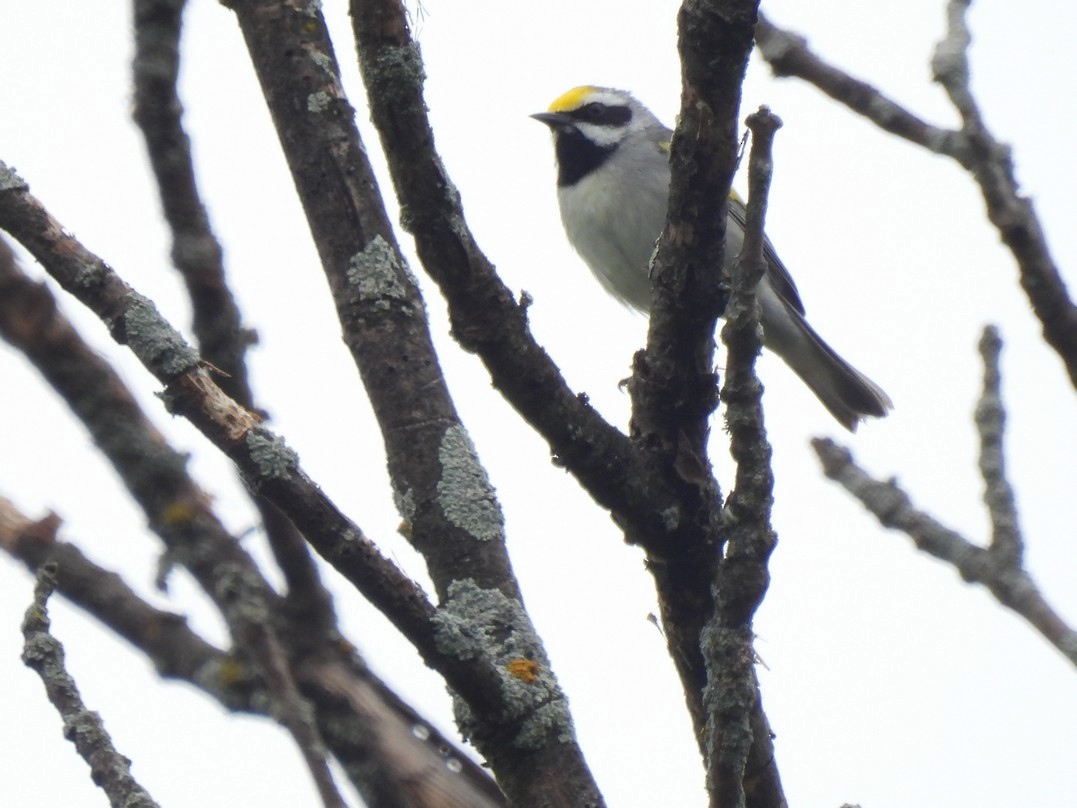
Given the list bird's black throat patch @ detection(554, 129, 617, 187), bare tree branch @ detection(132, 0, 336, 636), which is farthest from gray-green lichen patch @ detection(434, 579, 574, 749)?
bird's black throat patch @ detection(554, 129, 617, 187)

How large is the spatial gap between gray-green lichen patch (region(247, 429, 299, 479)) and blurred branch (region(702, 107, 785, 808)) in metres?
0.91

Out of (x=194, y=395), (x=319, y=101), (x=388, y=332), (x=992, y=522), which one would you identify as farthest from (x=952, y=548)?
(x=319, y=101)

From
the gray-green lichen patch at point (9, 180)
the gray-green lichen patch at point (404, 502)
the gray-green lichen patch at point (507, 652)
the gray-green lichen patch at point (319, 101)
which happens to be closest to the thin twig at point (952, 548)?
the gray-green lichen patch at point (507, 652)

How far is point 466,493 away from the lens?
3.25 m

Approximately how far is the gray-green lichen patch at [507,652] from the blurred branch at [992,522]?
0.95 meters

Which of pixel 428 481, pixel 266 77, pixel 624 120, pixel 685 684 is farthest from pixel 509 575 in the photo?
pixel 624 120

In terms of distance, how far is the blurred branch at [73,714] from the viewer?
2.29m

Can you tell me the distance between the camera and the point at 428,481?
3248 millimetres

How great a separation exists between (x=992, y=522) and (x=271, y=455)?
1.64 metres

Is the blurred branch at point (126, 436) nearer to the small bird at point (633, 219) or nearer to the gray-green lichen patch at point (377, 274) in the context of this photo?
the gray-green lichen patch at point (377, 274)

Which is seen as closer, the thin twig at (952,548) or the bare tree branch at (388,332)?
the thin twig at (952,548)

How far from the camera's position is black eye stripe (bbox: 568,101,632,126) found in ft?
25.9

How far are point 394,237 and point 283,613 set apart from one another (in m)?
0.98

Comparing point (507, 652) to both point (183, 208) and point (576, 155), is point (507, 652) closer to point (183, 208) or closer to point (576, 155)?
point (183, 208)
